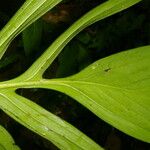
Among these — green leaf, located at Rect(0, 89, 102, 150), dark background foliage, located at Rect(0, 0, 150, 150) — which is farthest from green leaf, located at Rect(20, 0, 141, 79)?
dark background foliage, located at Rect(0, 0, 150, 150)

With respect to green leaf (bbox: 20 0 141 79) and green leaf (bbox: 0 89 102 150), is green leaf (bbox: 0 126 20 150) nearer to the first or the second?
green leaf (bbox: 0 89 102 150)

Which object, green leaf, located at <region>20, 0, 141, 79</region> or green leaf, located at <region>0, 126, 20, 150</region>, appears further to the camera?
green leaf, located at <region>0, 126, 20, 150</region>

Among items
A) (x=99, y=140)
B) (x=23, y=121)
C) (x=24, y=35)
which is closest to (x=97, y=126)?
(x=99, y=140)

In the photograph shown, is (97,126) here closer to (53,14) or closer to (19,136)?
(19,136)

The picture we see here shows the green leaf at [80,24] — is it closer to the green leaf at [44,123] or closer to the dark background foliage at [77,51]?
the green leaf at [44,123]

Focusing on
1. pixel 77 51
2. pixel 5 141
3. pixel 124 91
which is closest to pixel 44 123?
pixel 5 141
